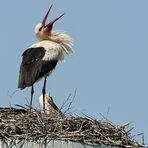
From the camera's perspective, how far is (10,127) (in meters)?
10.6

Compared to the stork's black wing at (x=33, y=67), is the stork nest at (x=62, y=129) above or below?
below

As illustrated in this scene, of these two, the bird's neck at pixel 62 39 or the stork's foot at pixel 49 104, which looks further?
the bird's neck at pixel 62 39

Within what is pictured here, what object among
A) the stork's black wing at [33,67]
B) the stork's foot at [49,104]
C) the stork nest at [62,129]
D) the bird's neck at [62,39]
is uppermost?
the bird's neck at [62,39]

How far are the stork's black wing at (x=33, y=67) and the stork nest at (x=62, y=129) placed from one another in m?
1.44

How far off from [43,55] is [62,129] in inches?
105

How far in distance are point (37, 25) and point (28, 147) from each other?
448 cm

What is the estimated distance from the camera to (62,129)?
10.7 meters

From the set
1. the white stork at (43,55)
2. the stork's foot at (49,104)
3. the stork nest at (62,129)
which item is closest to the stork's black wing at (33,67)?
the white stork at (43,55)

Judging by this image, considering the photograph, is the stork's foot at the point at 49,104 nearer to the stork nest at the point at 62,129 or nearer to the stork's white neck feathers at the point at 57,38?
the stork's white neck feathers at the point at 57,38

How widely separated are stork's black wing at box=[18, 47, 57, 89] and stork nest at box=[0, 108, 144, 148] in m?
1.44

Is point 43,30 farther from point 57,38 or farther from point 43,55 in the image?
point 43,55

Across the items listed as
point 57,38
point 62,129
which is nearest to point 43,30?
point 57,38

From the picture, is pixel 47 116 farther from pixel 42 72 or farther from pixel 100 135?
pixel 42 72

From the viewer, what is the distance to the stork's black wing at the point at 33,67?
1283 centimetres
